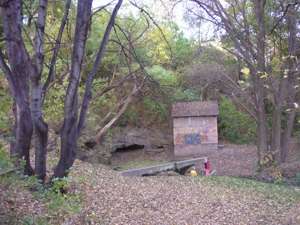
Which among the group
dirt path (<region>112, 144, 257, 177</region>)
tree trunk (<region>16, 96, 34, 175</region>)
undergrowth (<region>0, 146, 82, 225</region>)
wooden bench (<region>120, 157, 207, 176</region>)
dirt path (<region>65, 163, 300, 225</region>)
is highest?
tree trunk (<region>16, 96, 34, 175</region>)

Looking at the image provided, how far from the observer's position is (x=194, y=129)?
2131 cm

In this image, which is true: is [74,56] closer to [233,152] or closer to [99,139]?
[99,139]

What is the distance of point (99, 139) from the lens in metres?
16.8

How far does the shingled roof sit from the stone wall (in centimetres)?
28

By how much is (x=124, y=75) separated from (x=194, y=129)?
5.76 meters

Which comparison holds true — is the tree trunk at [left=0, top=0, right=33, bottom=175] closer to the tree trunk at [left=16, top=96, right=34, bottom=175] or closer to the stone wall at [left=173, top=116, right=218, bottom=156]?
the tree trunk at [left=16, top=96, right=34, bottom=175]

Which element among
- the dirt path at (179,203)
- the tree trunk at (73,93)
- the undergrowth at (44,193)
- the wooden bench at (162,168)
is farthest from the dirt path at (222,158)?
the undergrowth at (44,193)

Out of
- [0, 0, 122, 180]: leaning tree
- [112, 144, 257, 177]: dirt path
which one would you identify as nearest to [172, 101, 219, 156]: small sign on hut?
[112, 144, 257, 177]: dirt path

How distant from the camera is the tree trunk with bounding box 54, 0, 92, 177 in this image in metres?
6.59

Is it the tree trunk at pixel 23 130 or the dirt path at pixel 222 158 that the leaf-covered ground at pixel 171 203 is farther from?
the dirt path at pixel 222 158

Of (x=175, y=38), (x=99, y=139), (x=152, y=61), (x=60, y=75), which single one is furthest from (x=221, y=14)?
(x=175, y=38)

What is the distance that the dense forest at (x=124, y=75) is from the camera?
6492 millimetres

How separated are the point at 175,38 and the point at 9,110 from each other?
1485 centimetres

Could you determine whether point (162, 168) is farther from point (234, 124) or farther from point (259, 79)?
point (234, 124)
